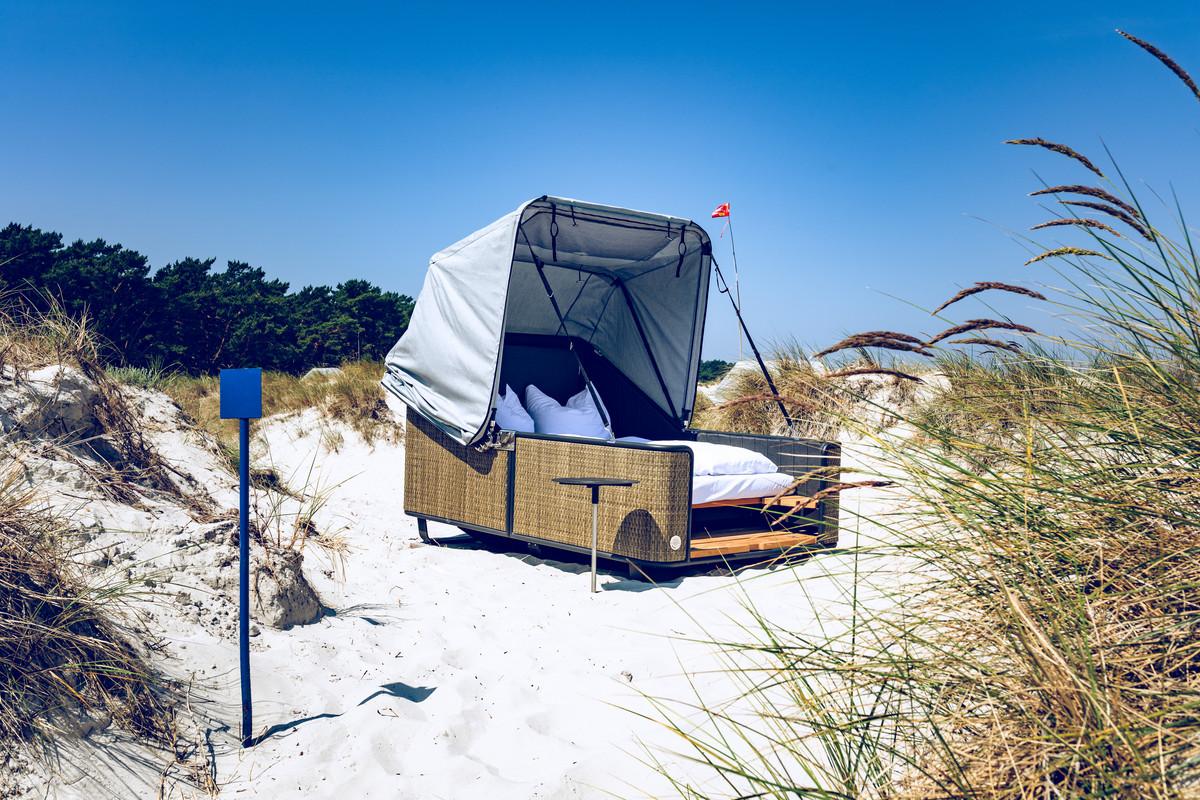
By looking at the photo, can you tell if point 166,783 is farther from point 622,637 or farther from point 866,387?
point 866,387

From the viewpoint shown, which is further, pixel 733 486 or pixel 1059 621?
pixel 733 486

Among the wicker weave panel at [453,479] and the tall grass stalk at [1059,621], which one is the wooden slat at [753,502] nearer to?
the wicker weave panel at [453,479]

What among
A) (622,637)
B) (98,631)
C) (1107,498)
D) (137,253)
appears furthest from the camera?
(137,253)

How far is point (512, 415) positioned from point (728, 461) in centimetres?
182

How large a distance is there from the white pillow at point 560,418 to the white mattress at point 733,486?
1625 mm

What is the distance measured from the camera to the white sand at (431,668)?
257 cm

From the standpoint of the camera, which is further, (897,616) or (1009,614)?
(897,616)

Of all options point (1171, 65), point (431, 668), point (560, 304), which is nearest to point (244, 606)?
point (431, 668)

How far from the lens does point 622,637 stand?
3.89 metres

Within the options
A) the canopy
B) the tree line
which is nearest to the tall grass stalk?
the canopy

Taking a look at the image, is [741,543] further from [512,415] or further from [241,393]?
[241,393]

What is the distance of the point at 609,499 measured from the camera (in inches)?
203

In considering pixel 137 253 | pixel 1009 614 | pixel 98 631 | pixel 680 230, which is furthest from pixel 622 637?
pixel 137 253

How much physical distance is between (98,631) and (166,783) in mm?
591
